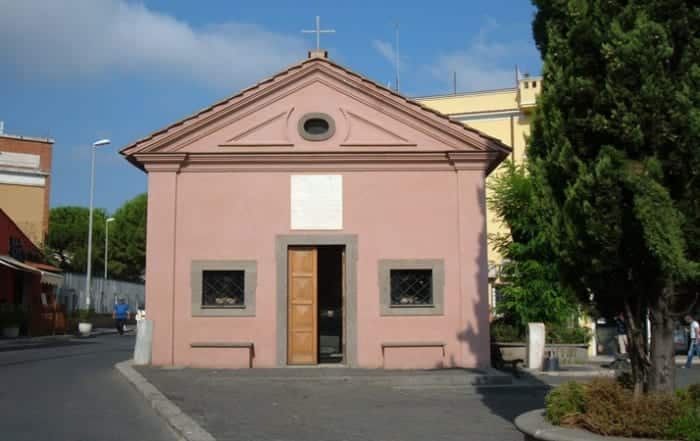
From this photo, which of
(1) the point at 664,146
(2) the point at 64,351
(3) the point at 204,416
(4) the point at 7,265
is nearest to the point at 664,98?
(1) the point at 664,146

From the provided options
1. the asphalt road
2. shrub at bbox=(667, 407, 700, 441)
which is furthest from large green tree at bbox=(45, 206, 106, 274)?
shrub at bbox=(667, 407, 700, 441)

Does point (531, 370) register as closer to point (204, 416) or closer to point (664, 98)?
point (204, 416)

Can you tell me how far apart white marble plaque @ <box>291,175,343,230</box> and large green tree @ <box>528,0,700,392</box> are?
9.46 m

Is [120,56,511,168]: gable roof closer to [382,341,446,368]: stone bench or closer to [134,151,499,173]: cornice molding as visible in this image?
[134,151,499,173]: cornice molding

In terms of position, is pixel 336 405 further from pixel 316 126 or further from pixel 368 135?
pixel 316 126

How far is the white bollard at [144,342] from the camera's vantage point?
16203mm

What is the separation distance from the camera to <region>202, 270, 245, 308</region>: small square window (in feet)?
53.7

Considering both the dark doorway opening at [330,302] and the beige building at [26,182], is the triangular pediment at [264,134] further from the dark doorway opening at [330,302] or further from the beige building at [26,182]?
the beige building at [26,182]

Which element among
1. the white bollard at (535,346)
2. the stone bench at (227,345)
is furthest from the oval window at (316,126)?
the white bollard at (535,346)

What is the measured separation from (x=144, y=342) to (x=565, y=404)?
1143 cm

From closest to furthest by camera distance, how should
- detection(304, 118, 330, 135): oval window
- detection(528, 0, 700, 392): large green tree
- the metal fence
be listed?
detection(528, 0, 700, 392): large green tree → detection(304, 118, 330, 135): oval window → the metal fence

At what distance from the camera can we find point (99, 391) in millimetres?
13031

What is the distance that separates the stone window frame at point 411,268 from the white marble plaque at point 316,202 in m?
1.37

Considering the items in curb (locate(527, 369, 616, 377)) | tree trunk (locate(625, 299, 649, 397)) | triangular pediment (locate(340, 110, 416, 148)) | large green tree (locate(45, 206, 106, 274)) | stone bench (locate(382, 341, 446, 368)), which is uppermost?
large green tree (locate(45, 206, 106, 274))
